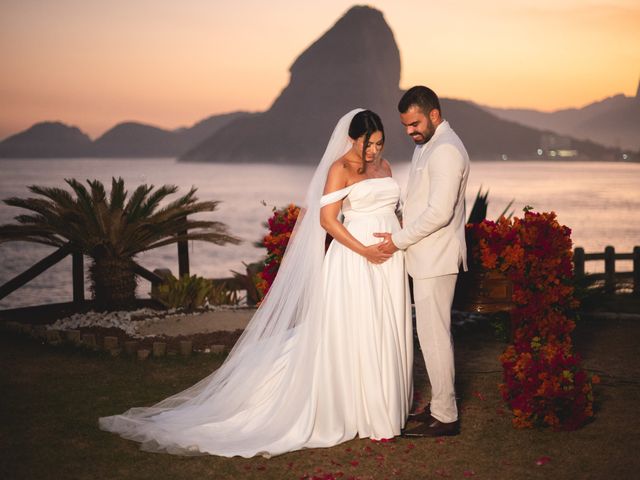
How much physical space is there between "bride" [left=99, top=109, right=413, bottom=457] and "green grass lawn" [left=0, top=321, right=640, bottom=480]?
187 millimetres

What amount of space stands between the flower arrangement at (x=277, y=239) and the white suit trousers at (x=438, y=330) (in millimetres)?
2936

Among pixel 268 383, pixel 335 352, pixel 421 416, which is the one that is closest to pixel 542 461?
pixel 421 416

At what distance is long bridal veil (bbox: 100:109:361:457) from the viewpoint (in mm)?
5617

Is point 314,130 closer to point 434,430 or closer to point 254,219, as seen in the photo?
point 254,219

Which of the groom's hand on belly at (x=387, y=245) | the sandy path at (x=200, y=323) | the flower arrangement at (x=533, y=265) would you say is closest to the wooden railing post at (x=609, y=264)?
the flower arrangement at (x=533, y=265)

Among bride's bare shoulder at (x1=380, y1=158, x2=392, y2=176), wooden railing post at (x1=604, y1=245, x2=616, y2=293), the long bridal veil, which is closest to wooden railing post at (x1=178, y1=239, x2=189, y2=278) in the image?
the long bridal veil

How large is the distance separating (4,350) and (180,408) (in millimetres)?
3717

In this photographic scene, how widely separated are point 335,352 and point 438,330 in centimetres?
80

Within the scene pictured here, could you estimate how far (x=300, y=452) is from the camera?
5.44 meters

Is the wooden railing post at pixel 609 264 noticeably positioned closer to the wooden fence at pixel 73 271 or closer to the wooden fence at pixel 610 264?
the wooden fence at pixel 610 264

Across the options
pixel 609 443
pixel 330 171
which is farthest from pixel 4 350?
pixel 609 443

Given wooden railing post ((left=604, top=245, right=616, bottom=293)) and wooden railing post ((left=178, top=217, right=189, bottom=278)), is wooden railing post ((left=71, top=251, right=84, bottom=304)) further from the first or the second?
wooden railing post ((left=604, top=245, right=616, bottom=293))

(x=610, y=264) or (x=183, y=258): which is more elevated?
(x=183, y=258)

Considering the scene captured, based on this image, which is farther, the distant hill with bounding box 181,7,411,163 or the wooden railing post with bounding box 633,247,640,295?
the distant hill with bounding box 181,7,411,163
